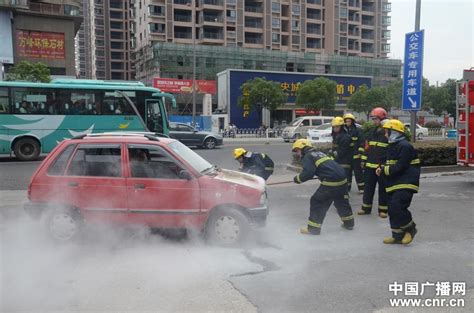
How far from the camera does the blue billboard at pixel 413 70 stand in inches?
513

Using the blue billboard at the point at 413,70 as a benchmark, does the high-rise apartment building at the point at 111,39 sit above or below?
above

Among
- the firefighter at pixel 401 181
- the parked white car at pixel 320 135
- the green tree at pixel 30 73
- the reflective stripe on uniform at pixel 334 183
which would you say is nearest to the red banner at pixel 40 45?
the green tree at pixel 30 73

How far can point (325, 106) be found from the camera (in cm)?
4578

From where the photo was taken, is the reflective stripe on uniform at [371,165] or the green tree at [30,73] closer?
the reflective stripe on uniform at [371,165]

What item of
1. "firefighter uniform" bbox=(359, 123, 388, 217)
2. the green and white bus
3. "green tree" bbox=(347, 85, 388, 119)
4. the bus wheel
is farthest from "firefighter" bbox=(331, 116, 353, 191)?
"green tree" bbox=(347, 85, 388, 119)

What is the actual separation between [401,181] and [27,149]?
46.2 ft

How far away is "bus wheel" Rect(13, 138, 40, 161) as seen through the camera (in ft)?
51.6

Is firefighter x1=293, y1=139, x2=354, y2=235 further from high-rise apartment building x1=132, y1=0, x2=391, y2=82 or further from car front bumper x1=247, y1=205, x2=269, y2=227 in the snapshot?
high-rise apartment building x1=132, y1=0, x2=391, y2=82

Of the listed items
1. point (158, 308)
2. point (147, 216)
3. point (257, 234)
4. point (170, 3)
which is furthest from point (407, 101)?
point (170, 3)

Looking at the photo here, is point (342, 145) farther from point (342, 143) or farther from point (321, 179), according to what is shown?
point (321, 179)

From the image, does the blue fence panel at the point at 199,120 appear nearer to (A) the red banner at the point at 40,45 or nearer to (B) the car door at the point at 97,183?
(A) the red banner at the point at 40,45

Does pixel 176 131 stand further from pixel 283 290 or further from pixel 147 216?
pixel 283 290

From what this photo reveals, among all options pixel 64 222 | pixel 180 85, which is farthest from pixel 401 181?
pixel 180 85

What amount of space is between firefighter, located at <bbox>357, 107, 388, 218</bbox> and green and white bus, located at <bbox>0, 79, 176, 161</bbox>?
1079 centimetres
